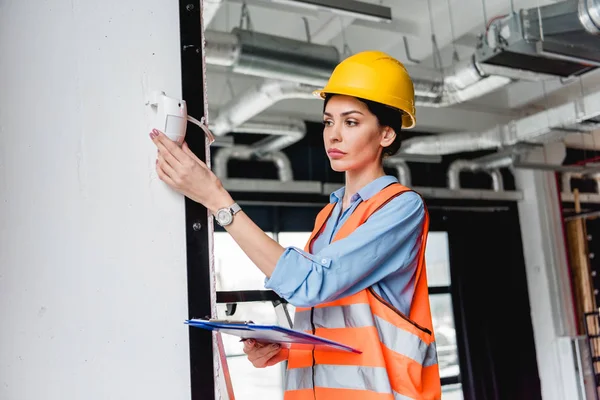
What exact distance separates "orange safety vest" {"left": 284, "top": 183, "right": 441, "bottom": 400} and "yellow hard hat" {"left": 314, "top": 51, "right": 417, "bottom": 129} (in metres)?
0.21

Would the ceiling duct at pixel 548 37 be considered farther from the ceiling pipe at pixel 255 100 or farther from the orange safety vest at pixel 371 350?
the orange safety vest at pixel 371 350

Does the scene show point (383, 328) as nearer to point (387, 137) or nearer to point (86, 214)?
point (387, 137)

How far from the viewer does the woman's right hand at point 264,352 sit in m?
1.40

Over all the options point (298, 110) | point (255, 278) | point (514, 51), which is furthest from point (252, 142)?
point (514, 51)

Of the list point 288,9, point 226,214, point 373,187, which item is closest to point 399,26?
point 288,9

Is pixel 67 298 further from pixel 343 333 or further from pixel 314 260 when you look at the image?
pixel 343 333

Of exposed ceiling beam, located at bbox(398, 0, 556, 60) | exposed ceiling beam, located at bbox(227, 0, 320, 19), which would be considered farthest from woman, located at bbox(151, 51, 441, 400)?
exposed ceiling beam, located at bbox(398, 0, 556, 60)

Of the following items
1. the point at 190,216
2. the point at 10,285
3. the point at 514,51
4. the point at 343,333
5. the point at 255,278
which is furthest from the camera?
the point at 255,278

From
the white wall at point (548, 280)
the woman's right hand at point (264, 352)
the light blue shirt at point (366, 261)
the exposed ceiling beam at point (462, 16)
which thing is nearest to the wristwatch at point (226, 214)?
the light blue shirt at point (366, 261)

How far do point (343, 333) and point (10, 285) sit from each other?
0.62 meters

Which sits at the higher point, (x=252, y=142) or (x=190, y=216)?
(x=252, y=142)

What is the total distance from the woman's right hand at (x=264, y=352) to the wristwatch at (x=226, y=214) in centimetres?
43

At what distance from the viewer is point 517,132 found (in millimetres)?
5816

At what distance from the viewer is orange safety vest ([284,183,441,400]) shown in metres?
1.16
